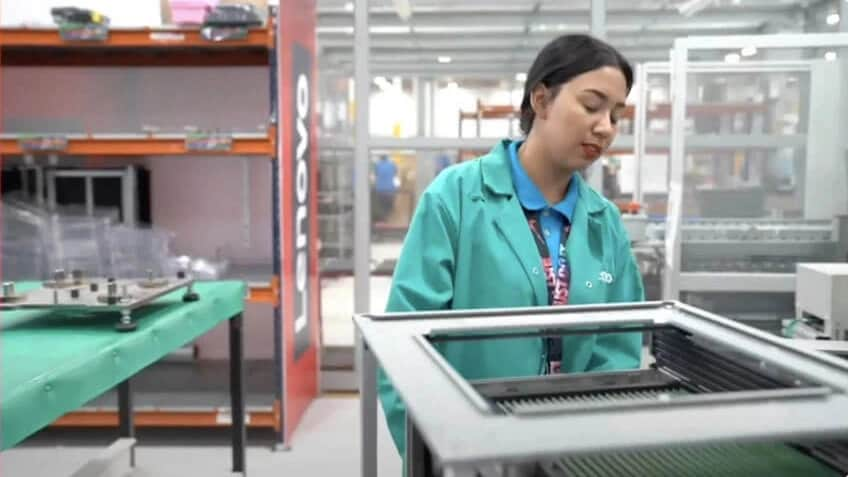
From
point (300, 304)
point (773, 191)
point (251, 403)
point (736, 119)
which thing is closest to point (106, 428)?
point (251, 403)

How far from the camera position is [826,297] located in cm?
251

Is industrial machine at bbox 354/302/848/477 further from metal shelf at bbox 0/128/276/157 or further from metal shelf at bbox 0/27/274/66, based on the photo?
metal shelf at bbox 0/27/274/66

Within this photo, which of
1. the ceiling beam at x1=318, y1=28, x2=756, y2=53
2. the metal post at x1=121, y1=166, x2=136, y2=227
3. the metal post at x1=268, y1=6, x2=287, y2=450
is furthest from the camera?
the ceiling beam at x1=318, y1=28, x2=756, y2=53

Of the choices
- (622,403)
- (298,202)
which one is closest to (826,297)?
(622,403)

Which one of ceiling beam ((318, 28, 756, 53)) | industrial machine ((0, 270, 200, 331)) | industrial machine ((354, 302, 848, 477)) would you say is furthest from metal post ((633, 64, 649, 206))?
ceiling beam ((318, 28, 756, 53))

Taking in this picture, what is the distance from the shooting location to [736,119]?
9578mm

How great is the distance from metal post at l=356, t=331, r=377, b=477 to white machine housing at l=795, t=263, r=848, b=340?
2053mm

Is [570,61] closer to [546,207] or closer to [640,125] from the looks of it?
[546,207]

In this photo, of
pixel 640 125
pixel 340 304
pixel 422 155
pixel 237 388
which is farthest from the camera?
pixel 422 155

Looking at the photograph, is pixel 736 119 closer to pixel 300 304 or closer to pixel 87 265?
pixel 300 304

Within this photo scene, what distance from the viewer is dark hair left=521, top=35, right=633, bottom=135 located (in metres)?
1.41

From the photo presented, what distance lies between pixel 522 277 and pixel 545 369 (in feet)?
0.61

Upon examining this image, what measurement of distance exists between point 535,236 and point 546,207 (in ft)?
0.24

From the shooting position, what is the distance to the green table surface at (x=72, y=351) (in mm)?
1341
